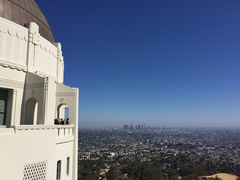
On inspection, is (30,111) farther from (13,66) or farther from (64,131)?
(13,66)

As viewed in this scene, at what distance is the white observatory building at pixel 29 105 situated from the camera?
5785mm

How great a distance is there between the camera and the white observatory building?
5.79 meters

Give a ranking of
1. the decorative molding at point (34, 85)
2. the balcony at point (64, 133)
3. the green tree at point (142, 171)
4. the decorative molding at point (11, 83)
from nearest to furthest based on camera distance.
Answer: the decorative molding at point (11, 83) < the balcony at point (64, 133) < the decorative molding at point (34, 85) < the green tree at point (142, 171)

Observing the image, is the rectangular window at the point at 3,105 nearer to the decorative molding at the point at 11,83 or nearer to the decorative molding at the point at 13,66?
the decorative molding at the point at 11,83

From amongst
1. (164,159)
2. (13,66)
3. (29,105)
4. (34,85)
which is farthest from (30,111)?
(164,159)

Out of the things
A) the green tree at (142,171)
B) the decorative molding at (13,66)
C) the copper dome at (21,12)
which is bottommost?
the green tree at (142,171)

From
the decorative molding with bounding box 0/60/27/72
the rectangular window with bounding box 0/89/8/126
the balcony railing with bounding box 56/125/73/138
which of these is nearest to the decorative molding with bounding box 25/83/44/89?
the decorative molding with bounding box 0/60/27/72

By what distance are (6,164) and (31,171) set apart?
0.96 meters

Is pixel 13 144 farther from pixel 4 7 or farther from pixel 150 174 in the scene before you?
pixel 150 174

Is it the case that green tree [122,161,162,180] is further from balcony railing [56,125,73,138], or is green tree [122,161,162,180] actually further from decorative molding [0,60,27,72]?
decorative molding [0,60,27,72]

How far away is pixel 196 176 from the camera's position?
1168 inches

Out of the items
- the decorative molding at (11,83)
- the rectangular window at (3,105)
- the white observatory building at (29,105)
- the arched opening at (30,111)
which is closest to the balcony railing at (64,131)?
the white observatory building at (29,105)

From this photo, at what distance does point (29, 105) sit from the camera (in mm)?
8844

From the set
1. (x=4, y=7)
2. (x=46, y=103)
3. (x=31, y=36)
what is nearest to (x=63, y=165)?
(x=46, y=103)
